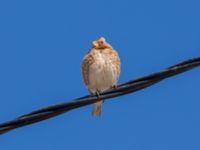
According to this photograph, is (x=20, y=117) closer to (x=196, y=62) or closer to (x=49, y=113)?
(x=49, y=113)

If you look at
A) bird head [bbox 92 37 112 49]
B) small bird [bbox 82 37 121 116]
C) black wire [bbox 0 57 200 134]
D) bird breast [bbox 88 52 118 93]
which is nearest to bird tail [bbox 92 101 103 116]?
small bird [bbox 82 37 121 116]

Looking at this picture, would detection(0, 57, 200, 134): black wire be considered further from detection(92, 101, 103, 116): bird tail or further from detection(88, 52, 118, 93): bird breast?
detection(92, 101, 103, 116): bird tail

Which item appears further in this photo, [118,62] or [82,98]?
[118,62]

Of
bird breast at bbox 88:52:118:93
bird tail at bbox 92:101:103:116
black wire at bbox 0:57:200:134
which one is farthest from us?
bird tail at bbox 92:101:103:116

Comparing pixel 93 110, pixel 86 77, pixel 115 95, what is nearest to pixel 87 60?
pixel 86 77

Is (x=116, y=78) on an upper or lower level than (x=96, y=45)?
lower

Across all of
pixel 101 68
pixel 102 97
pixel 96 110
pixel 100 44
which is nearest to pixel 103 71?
pixel 101 68

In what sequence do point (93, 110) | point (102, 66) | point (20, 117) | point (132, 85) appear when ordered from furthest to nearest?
point (93, 110)
point (102, 66)
point (132, 85)
point (20, 117)

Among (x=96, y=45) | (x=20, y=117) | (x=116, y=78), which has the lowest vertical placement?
(x=20, y=117)
